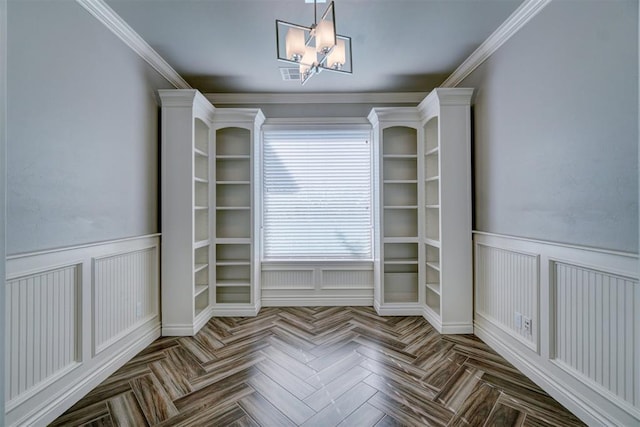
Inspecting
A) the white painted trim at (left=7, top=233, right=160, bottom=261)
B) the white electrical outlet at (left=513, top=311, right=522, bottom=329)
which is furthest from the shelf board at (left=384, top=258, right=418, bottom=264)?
the white painted trim at (left=7, top=233, right=160, bottom=261)

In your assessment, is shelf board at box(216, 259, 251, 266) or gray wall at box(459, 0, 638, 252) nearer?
gray wall at box(459, 0, 638, 252)

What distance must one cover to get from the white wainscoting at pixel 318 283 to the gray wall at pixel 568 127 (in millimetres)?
1709

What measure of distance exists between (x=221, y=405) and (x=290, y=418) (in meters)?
0.48

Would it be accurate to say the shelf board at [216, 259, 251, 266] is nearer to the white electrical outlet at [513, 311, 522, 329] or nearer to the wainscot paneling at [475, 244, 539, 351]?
the wainscot paneling at [475, 244, 539, 351]

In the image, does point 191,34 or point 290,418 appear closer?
point 290,418

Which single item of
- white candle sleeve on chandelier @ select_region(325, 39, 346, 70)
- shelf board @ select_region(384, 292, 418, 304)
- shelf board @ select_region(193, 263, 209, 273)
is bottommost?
shelf board @ select_region(384, 292, 418, 304)

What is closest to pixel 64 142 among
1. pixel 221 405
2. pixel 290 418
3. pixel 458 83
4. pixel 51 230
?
pixel 51 230

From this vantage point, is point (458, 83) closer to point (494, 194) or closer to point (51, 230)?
point (494, 194)

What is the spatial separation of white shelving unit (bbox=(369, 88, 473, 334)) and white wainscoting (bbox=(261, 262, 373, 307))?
9.2 inches

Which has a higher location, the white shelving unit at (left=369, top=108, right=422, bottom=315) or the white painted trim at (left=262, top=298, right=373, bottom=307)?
the white shelving unit at (left=369, top=108, right=422, bottom=315)

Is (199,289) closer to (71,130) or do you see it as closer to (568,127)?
(71,130)

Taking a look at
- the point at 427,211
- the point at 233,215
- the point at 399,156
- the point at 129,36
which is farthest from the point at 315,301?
the point at 129,36

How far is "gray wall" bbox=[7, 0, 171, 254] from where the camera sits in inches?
66.8

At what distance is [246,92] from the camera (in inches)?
154
